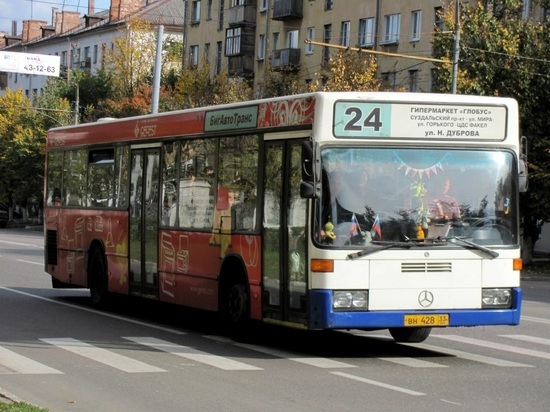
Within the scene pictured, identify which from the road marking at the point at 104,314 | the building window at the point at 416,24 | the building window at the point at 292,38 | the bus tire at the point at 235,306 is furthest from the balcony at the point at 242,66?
the bus tire at the point at 235,306

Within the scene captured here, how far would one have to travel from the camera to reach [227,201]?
14.8 meters

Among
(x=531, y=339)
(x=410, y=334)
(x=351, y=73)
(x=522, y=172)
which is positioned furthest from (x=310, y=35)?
(x=522, y=172)

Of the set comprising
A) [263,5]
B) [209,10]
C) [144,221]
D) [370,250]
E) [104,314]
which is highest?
[209,10]

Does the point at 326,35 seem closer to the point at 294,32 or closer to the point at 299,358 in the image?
the point at 294,32

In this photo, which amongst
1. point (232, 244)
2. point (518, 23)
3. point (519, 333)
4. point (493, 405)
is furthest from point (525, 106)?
point (493, 405)

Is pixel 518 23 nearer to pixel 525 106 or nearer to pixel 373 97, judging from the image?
pixel 525 106

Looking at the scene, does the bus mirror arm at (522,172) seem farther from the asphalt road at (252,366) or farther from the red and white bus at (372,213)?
the asphalt road at (252,366)

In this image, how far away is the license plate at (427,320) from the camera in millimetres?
12688

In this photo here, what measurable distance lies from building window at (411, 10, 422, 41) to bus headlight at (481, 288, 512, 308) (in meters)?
44.6

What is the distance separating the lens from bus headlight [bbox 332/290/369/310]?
12469 millimetres

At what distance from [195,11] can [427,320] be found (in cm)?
7004

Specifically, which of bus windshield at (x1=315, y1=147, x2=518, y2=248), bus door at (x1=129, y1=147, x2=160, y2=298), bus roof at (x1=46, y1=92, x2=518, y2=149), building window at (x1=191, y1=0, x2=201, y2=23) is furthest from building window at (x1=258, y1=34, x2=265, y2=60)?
bus windshield at (x1=315, y1=147, x2=518, y2=248)

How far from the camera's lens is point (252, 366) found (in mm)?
12227

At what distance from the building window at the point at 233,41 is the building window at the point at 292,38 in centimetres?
503
